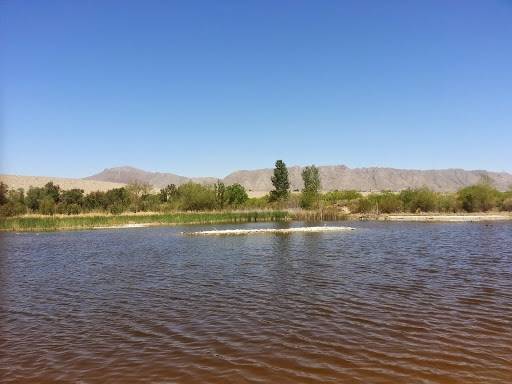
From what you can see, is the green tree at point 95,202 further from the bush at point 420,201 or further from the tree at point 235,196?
the bush at point 420,201

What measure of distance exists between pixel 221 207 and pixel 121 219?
16.5 meters

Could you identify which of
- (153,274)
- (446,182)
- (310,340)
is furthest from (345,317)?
(446,182)

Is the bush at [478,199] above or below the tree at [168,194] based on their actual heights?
below

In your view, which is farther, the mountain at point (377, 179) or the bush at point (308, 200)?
the mountain at point (377, 179)

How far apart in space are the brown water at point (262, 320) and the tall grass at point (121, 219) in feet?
73.8

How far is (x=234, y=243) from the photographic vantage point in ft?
88.7

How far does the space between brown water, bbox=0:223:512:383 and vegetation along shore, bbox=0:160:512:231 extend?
84.7 feet

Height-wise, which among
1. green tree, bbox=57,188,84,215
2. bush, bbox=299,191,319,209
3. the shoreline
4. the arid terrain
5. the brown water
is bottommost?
the brown water

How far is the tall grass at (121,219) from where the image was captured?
4062 centimetres

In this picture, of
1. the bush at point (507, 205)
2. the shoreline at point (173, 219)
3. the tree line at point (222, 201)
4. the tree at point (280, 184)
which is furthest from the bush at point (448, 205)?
the tree at point (280, 184)

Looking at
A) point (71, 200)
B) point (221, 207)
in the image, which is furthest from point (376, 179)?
point (71, 200)

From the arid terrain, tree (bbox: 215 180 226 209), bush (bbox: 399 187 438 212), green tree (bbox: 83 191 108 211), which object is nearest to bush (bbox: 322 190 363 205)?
bush (bbox: 399 187 438 212)

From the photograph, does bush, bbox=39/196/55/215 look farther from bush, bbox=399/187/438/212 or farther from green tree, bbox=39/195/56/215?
bush, bbox=399/187/438/212

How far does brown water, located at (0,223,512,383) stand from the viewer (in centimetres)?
688
